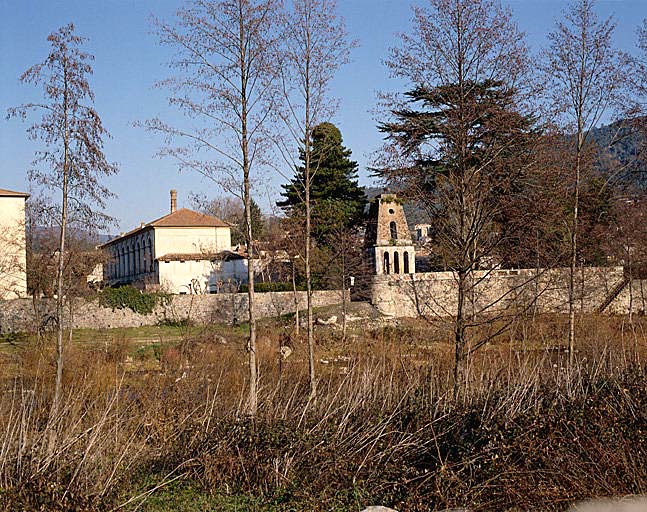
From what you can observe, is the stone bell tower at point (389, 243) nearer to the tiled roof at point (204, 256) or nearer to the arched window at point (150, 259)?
the tiled roof at point (204, 256)

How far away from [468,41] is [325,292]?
24.9 metres

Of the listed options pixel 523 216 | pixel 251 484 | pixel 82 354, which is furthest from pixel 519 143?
pixel 82 354

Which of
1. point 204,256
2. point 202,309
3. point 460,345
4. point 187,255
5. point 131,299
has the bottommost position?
point 202,309

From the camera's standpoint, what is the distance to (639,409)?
7.72 m

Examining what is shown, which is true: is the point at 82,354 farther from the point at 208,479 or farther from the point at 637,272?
Result: the point at 637,272

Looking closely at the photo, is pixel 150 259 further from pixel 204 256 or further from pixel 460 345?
pixel 460 345

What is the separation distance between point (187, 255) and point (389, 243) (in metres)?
15.4

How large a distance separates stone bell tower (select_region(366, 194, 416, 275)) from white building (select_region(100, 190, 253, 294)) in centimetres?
1035

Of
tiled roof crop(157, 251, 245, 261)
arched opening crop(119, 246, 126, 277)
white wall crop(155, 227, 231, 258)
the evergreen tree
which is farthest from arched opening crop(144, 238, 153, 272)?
the evergreen tree

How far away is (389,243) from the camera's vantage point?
3884cm

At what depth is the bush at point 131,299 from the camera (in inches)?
1303

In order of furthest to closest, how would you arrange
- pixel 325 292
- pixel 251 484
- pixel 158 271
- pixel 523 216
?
pixel 158 271, pixel 325 292, pixel 523 216, pixel 251 484

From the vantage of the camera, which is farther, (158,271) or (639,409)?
(158,271)

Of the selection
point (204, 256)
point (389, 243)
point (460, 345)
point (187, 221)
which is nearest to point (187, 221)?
point (187, 221)
